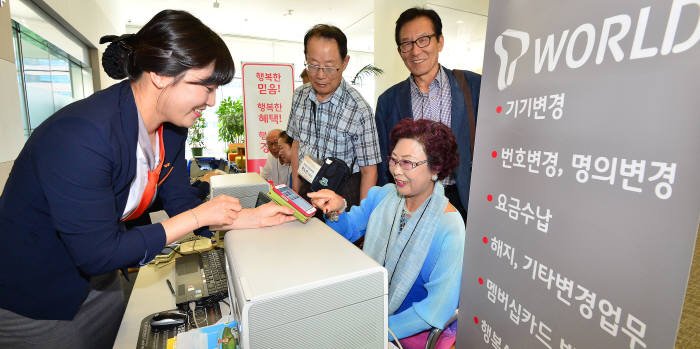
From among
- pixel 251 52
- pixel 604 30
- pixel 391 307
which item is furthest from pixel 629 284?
pixel 251 52

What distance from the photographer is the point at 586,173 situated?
0.60m

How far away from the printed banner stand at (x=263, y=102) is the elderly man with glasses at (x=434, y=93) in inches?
90.9

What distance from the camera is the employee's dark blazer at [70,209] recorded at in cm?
72

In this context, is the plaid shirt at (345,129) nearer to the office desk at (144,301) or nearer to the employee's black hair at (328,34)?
the employee's black hair at (328,34)

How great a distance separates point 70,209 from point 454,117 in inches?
59.6

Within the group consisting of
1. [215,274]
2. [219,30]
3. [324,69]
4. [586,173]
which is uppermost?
[219,30]

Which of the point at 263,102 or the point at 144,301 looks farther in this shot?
the point at 263,102

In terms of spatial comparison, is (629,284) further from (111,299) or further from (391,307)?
(111,299)

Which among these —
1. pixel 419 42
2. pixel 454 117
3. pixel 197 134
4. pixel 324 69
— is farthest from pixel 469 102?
pixel 197 134

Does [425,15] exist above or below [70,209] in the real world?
above

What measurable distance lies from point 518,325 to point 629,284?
1.01ft

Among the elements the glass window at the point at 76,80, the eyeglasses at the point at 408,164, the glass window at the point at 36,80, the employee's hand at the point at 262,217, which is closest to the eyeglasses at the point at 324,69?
the eyeglasses at the point at 408,164

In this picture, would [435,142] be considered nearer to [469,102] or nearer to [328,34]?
[469,102]

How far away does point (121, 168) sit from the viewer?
0.85m
